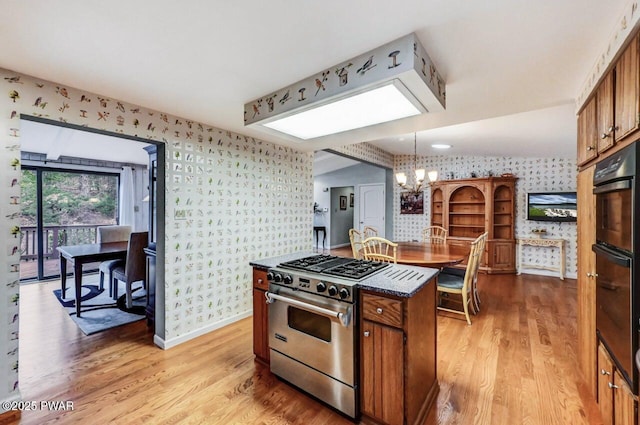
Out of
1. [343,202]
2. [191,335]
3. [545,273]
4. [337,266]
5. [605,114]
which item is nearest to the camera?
[605,114]

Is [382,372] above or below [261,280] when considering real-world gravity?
below

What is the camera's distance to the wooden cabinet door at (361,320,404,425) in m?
1.56

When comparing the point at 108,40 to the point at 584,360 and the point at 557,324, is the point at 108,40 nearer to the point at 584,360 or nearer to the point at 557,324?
the point at 584,360

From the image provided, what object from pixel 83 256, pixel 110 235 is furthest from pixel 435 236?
pixel 110 235

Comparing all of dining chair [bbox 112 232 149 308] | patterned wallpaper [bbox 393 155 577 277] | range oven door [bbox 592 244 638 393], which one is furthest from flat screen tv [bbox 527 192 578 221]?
dining chair [bbox 112 232 149 308]

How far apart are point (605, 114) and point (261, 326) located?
2.69m

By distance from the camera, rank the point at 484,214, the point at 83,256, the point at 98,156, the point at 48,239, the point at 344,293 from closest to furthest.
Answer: the point at 344,293, the point at 83,256, the point at 48,239, the point at 98,156, the point at 484,214

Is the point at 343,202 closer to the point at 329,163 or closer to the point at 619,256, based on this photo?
the point at 329,163

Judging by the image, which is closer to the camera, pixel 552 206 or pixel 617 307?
pixel 617 307

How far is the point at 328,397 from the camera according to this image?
1.83 m

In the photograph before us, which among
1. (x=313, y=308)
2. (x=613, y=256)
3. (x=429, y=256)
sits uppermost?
(x=613, y=256)

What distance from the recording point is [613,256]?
4.43ft

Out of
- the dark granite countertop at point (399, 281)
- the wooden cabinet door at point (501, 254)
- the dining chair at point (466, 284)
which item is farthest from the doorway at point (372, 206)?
the dark granite countertop at point (399, 281)

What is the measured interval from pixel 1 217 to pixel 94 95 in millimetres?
1058
